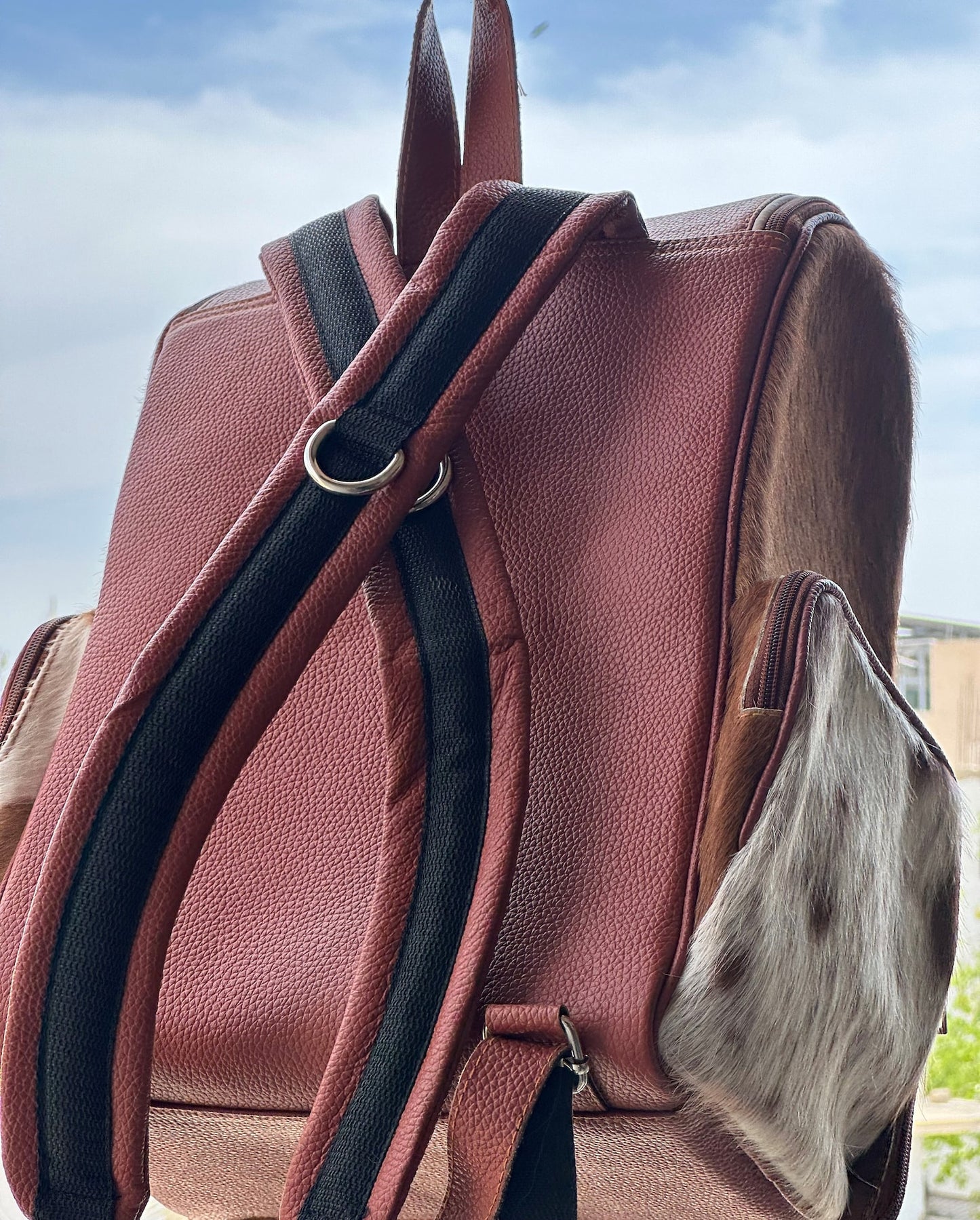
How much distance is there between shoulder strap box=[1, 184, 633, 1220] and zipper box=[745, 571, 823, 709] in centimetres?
10

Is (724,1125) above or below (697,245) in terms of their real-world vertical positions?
below

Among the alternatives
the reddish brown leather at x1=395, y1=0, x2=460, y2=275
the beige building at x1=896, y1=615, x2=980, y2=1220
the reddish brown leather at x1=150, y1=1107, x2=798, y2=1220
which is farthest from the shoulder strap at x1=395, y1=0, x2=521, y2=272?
the beige building at x1=896, y1=615, x2=980, y2=1220

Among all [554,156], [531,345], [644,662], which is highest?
[554,156]

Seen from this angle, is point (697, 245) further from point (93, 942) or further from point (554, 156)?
point (554, 156)

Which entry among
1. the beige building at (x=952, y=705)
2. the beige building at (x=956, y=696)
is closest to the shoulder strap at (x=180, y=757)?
the beige building at (x=952, y=705)

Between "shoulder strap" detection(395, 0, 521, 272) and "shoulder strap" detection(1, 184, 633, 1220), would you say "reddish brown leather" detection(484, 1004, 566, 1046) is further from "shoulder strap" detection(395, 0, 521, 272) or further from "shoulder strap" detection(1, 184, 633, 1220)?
"shoulder strap" detection(395, 0, 521, 272)

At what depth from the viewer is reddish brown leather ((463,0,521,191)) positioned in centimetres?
45

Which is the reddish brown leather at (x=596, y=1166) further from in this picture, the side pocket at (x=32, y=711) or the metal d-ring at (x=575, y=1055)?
the side pocket at (x=32, y=711)

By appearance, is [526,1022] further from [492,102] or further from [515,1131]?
[492,102]

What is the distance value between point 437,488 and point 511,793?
0.11 meters

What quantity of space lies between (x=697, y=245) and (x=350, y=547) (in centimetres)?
17

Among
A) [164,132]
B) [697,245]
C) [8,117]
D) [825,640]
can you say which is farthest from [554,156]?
[825,640]

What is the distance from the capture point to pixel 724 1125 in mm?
351

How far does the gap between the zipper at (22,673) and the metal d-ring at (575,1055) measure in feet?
1.10
